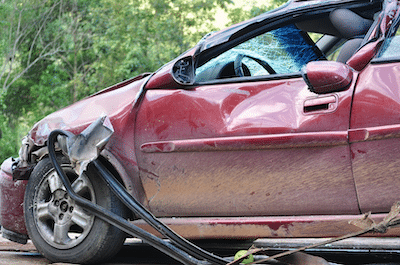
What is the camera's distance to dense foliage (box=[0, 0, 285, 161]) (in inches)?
771

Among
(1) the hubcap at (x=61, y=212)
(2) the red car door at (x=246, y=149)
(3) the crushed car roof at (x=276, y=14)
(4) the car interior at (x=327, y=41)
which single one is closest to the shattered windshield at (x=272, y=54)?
(4) the car interior at (x=327, y=41)

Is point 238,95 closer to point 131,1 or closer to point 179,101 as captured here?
point 179,101

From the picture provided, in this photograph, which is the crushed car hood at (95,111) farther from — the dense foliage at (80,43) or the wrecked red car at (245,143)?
the dense foliage at (80,43)

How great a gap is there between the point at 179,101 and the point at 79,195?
0.89m

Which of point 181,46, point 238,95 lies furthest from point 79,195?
point 181,46

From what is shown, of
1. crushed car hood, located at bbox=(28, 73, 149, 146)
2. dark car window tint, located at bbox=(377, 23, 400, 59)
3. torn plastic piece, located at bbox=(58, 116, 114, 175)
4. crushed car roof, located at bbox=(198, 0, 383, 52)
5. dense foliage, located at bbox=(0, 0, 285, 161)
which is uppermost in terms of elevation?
Answer: crushed car roof, located at bbox=(198, 0, 383, 52)

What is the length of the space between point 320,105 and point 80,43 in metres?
22.2

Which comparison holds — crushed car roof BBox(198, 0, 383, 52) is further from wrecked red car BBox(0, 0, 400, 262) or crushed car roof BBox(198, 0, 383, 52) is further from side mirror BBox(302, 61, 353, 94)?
side mirror BBox(302, 61, 353, 94)

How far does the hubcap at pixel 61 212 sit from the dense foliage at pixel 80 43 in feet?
48.4

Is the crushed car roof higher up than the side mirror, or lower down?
higher up

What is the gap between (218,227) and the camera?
9.97 ft

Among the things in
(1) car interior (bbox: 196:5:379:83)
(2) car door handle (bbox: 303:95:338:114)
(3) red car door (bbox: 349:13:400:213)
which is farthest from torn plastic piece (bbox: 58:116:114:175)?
(3) red car door (bbox: 349:13:400:213)

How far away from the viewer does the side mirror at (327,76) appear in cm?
280

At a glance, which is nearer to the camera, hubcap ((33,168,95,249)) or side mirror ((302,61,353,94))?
side mirror ((302,61,353,94))
